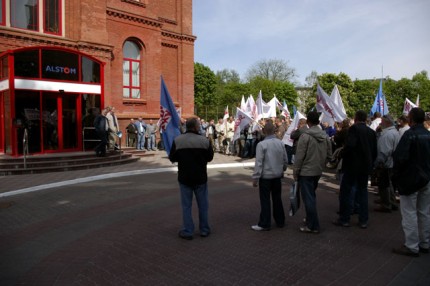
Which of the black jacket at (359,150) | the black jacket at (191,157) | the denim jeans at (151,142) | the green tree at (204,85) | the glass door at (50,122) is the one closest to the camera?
the black jacket at (191,157)

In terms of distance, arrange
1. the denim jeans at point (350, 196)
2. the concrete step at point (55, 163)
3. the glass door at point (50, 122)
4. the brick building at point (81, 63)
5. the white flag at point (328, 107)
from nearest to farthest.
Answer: the denim jeans at point (350, 196)
the white flag at point (328, 107)
the concrete step at point (55, 163)
the brick building at point (81, 63)
the glass door at point (50, 122)

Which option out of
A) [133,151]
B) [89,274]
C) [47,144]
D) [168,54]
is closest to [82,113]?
[47,144]

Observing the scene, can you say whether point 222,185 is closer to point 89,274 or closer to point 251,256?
point 251,256

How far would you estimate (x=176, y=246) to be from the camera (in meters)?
5.57

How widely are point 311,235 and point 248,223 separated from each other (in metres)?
1.21

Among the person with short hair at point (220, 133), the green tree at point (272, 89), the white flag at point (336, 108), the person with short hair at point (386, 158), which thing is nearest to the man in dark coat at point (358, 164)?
the person with short hair at point (386, 158)

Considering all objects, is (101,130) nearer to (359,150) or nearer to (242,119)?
(242,119)

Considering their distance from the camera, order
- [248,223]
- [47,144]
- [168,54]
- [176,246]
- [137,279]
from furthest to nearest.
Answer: [168,54]
[47,144]
[248,223]
[176,246]
[137,279]

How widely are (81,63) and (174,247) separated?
12.6 m

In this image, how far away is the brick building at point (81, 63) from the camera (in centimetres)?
1416

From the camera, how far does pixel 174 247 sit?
5.53 metres

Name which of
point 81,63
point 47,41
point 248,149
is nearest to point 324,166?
point 248,149

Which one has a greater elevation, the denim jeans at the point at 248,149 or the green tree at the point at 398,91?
the green tree at the point at 398,91

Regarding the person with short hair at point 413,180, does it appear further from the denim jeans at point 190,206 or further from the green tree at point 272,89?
the green tree at point 272,89
